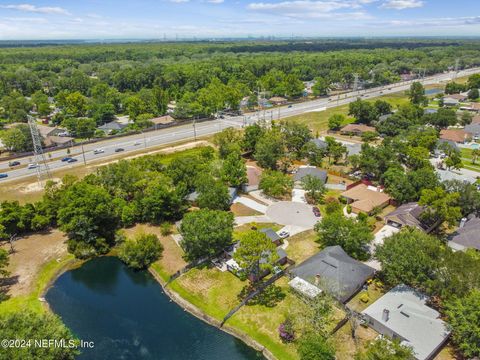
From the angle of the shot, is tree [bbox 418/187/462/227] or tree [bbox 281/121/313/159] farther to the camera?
tree [bbox 281/121/313/159]

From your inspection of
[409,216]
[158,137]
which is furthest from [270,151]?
[158,137]

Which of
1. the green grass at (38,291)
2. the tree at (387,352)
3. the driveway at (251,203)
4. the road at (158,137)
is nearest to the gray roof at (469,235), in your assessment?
the tree at (387,352)

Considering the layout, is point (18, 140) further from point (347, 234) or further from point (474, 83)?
point (474, 83)

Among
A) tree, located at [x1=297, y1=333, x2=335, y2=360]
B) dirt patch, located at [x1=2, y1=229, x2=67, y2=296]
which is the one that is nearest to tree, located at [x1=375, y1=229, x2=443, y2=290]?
tree, located at [x1=297, y1=333, x2=335, y2=360]

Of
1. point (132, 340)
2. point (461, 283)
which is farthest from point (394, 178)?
point (132, 340)

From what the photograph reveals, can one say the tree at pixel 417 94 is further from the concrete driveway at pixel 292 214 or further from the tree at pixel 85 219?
the tree at pixel 85 219

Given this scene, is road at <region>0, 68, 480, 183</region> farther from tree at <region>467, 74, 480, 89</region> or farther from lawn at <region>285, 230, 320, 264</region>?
lawn at <region>285, 230, 320, 264</region>
